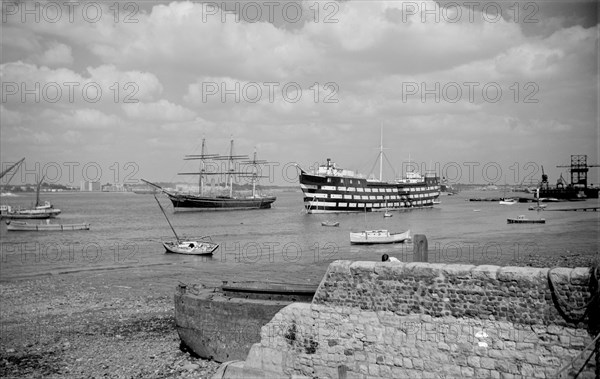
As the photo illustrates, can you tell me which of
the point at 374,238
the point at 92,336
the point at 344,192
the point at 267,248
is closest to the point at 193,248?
the point at 267,248

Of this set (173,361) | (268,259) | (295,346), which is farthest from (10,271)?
(295,346)

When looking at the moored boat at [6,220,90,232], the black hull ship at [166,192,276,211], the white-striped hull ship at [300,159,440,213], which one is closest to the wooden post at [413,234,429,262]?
the moored boat at [6,220,90,232]

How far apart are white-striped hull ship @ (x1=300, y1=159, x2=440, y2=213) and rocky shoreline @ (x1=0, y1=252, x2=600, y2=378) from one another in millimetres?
59474

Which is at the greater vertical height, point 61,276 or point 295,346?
point 295,346

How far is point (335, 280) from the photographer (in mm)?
9461

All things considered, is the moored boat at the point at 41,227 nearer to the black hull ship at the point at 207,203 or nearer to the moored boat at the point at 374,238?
the black hull ship at the point at 207,203

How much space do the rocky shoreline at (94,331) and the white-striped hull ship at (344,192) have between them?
59.5 meters

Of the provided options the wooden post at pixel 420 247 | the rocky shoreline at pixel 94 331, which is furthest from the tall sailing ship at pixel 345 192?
the wooden post at pixel 420 247

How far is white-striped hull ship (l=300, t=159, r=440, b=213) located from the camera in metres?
86.8

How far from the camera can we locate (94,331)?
16.9 meters

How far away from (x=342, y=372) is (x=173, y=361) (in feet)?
20.8

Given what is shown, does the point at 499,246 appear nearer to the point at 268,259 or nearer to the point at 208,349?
the point at 268,259

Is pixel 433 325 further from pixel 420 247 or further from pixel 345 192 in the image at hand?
pixel 345 192

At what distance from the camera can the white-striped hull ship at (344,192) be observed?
86.8 meters
